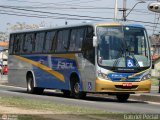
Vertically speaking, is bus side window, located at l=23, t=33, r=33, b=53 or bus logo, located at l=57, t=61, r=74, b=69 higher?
bus side window, located at l=23, t=33, r=33, b=53

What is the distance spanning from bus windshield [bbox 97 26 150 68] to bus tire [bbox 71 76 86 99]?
7.17 ft

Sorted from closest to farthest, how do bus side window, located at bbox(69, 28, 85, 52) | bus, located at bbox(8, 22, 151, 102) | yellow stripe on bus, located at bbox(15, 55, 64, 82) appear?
bus, located at bbox(8, 22, 151, 102) < bus side window, located at bbox(69, 28, 85, 52) < yellow stripe on bus, located at bbox(15, 55, 64, 82)

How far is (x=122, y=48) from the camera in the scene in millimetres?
23109

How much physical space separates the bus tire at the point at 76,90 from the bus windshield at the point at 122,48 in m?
2.18

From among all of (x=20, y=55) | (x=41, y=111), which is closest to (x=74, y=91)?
(x=20, y=55)

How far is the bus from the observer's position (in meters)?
22.9

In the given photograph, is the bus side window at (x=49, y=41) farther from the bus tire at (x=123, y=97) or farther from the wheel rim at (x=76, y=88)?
the bus tire at (x=123, y=97)

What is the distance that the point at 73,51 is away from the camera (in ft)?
81.9

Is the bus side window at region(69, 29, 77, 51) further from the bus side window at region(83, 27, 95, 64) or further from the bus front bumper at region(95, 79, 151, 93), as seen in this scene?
the bus front bumper at region(95, 79, 151, 93)

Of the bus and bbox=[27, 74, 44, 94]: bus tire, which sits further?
bbox=[27, 74, 44, 94]: bus tire

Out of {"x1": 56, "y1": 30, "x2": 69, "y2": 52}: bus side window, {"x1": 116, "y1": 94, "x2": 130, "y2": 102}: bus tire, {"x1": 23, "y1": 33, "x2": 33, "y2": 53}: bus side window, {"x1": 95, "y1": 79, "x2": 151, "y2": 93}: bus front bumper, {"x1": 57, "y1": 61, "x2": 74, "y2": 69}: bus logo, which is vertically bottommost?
{"x1": 116, "y1": 94, "x2": 130, "y2": 102}: bus tire

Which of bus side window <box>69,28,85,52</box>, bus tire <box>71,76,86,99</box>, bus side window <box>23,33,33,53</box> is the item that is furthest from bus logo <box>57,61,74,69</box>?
bus side window <box>23,33,33,53</box>

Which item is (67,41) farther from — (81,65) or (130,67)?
(130,67)

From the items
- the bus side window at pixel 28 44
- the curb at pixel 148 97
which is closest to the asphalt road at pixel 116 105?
the curb at pixel 148 97
